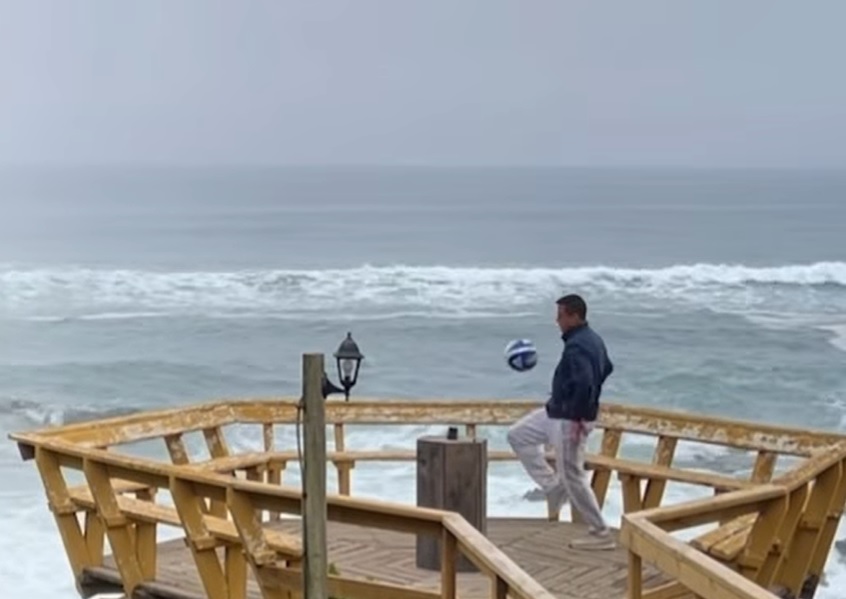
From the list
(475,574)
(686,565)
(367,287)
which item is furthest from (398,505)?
(367,287)

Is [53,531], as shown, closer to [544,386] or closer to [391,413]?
[391,413]

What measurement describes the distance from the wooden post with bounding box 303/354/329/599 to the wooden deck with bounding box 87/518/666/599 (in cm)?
124

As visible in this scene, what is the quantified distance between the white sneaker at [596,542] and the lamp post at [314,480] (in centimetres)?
297

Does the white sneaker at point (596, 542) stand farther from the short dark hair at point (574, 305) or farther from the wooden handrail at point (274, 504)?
the wooden handrail at point (274, 504)

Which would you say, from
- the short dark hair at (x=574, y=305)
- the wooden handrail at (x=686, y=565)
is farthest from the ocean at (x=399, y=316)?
the wooden handrail at (x=686, y=565)

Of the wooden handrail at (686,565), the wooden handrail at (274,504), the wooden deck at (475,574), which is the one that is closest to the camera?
the wooden handrail at (686,565)

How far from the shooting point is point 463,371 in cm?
3931

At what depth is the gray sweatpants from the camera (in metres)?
9.11

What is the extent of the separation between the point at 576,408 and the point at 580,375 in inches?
7.7

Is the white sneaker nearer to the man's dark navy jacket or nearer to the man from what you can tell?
the man

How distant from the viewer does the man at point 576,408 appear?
901cm

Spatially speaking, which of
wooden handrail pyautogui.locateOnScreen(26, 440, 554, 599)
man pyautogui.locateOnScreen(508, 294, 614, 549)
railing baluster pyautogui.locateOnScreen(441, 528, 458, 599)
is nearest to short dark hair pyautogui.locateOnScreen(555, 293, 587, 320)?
man pyautogui.locateOnScreen(508, 294, 614, 549)

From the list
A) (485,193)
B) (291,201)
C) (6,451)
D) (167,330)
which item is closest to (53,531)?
(6,451)

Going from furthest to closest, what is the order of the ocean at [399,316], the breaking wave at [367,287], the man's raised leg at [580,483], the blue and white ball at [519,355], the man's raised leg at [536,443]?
1. the breaking wave at [367,287]
2. the ocean at [399,316]
3. the blue and white ball at [519,355]
4. the man's raised leg at [536,443]
5. the man's raised leg at [580,483]
